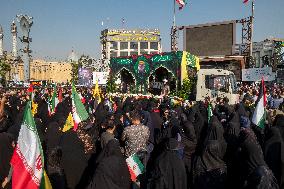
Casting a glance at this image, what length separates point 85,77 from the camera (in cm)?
2584

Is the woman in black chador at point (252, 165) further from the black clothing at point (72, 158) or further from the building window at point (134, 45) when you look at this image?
the building window at point (134, 45)

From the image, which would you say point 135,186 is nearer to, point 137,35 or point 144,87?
point 144,87

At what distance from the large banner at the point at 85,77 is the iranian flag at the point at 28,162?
2123 centimetres

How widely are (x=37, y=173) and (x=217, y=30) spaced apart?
29.5 m

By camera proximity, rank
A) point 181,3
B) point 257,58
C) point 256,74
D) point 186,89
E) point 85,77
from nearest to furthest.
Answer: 1. point 186,89
2. point 256,74
3. point 85,77
4. point 181,3
5. point 257,58

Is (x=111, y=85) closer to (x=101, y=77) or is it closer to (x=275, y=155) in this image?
(x=101, y=77)

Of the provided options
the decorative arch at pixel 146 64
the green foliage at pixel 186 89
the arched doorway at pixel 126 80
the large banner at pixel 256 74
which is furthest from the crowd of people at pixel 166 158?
the arched doorway at pixel 126 80

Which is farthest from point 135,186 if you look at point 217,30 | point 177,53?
point 217,30

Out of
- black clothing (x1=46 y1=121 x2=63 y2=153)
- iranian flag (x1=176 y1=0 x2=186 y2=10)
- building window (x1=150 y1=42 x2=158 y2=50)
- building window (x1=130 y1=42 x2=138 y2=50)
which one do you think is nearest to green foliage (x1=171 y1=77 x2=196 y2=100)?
black clothing (x1=46 y1=121 x2=63 y2=153)

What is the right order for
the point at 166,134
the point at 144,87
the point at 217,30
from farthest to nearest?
the point at 217,30, the point at 144,87, the point at 166,134

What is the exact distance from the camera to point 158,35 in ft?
373

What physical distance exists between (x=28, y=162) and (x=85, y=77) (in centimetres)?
2168

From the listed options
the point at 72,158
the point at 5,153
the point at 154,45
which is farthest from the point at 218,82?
the point at 154,45

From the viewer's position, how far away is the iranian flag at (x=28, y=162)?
14.3 feet
